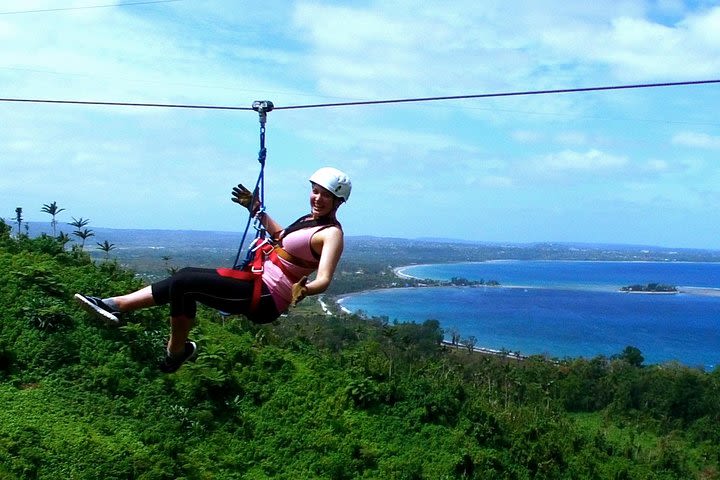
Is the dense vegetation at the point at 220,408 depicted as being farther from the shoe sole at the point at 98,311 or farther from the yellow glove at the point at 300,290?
the yellow glove at the point at 300,290

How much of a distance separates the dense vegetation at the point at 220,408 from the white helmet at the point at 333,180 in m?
3.34

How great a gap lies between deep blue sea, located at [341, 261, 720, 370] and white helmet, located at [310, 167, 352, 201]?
57.4 meters

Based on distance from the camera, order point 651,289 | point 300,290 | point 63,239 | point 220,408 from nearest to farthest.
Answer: point 300,290 → point 220,408 → point 63,239 → point 651,289

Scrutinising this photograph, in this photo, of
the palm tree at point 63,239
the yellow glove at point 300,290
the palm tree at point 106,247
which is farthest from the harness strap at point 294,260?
the palm tree at point 63,239

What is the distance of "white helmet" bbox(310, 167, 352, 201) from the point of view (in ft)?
10.5

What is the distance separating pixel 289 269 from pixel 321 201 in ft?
1.28

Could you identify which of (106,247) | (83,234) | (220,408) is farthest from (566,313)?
(220,408)

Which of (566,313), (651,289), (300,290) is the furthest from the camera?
(651,289)

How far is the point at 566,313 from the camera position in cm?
9325

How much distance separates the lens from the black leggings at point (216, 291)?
3.28 meters

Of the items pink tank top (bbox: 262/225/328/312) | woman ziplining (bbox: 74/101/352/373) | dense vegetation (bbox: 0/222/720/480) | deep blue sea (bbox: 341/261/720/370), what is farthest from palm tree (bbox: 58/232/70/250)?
deep blue sea (bbox: 341/261/720/370)

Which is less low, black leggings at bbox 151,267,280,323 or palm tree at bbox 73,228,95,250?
palm tree at bbox 73,228,95,250

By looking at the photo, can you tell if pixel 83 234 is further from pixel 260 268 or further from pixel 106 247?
pixel 260 268

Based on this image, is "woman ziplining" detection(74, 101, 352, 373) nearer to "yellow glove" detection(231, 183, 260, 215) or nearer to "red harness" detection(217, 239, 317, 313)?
"red harness" detection(217, 239, 317, 313)
